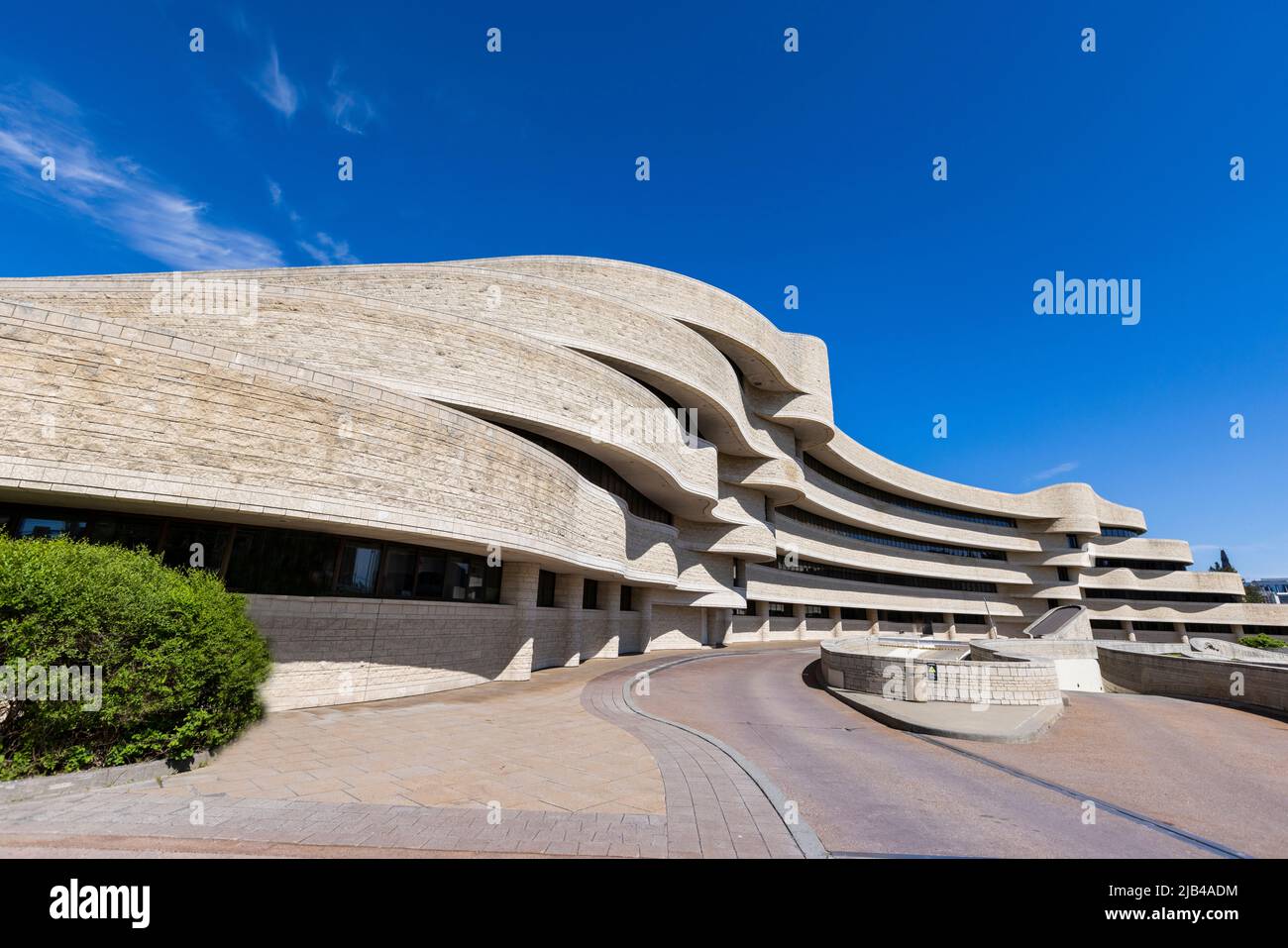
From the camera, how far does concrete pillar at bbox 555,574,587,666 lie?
20.5 m

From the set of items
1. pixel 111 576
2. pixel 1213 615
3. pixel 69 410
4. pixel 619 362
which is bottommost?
pixel 1213 615

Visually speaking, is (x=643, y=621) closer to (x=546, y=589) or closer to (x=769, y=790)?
(x=546, y=589)

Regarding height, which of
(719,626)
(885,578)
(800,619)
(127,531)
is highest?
(127,531)

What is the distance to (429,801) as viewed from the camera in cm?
571

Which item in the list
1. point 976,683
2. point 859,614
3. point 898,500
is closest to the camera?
point 976,683

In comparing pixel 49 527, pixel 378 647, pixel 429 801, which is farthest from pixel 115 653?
pixel 378 647

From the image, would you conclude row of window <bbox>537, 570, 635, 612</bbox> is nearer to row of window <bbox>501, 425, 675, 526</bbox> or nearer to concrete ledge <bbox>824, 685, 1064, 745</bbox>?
row of window <bbox>501, 425, 675, 526</bbox>

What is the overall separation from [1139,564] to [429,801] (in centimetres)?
8431

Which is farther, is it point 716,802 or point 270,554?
point 270,554
